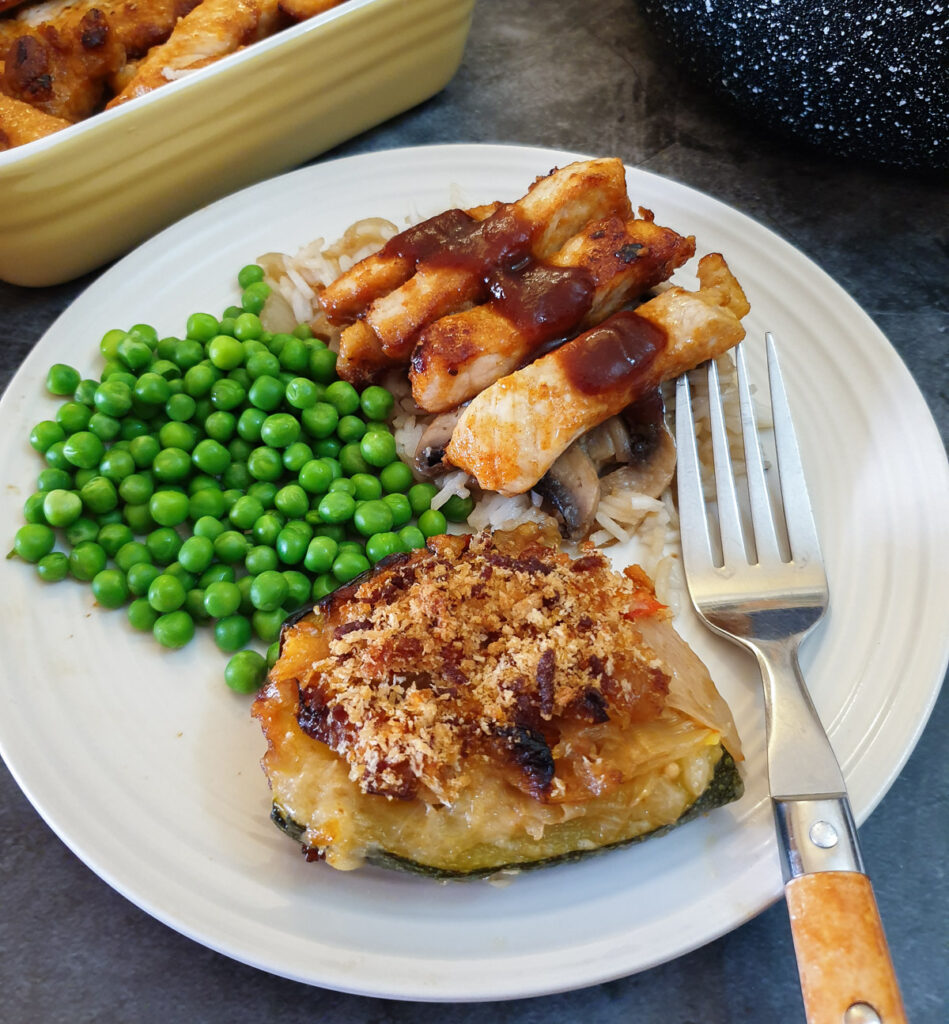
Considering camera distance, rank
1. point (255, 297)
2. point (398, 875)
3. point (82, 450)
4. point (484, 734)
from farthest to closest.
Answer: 1. point (255, 297)
2. point (82, 450)
3. point (398, 875)
4. point (484, 734)

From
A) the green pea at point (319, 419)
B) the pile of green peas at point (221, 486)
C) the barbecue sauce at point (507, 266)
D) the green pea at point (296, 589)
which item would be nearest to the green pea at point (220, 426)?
the pile of green peas at point (221, 486)

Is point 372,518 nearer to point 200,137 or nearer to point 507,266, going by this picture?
point 507,266

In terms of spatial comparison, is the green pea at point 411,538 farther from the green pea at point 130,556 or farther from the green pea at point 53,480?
the green pea at point 53,480

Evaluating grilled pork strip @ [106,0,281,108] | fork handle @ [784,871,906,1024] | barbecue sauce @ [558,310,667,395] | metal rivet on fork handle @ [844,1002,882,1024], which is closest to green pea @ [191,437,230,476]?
barbecue sauce @ [558,310,667,395]

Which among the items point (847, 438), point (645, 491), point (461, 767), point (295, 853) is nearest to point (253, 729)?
point (295, 853)

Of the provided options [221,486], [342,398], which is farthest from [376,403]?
[221,486]

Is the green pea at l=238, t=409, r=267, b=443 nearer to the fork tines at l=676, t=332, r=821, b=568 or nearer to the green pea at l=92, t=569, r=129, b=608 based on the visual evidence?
the green pea at l=92, t=569, r=129, b=608
